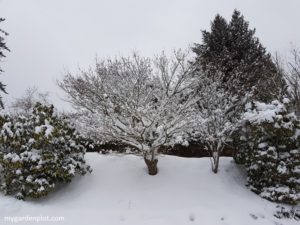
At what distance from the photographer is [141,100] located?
9453 mm

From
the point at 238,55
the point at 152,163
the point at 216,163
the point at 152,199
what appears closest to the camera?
Result: the point at 152,199

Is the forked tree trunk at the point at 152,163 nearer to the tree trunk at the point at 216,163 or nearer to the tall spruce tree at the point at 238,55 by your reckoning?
the tree trunk at the point at 216,163

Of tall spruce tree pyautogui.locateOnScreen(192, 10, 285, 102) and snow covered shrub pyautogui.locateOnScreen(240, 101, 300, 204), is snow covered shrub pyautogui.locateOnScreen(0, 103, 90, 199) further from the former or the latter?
tall spruce tree pyautogui.locateOnScreen(192, 10, 285, 102)

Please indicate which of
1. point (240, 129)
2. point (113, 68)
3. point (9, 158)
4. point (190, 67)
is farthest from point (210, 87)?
point (9, 158)

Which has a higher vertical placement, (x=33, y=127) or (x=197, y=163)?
(x=33, y=127)

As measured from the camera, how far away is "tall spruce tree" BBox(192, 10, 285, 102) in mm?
11566

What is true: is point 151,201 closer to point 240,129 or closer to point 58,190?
point 58,190

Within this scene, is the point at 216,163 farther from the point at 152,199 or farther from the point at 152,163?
the point at 152,199

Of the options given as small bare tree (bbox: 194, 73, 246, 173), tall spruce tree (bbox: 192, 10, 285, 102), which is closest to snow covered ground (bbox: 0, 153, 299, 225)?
small bare tree (bbox: 194, 73, 246, 173)

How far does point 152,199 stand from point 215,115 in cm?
343

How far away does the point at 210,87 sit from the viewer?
10344 millimetres

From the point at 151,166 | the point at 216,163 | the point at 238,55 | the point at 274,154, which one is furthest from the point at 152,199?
the point at 238,55

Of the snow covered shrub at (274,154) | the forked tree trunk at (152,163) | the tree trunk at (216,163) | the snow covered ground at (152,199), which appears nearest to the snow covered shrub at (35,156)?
the snow covered ground at (152,199)

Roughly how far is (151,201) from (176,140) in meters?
2.16
